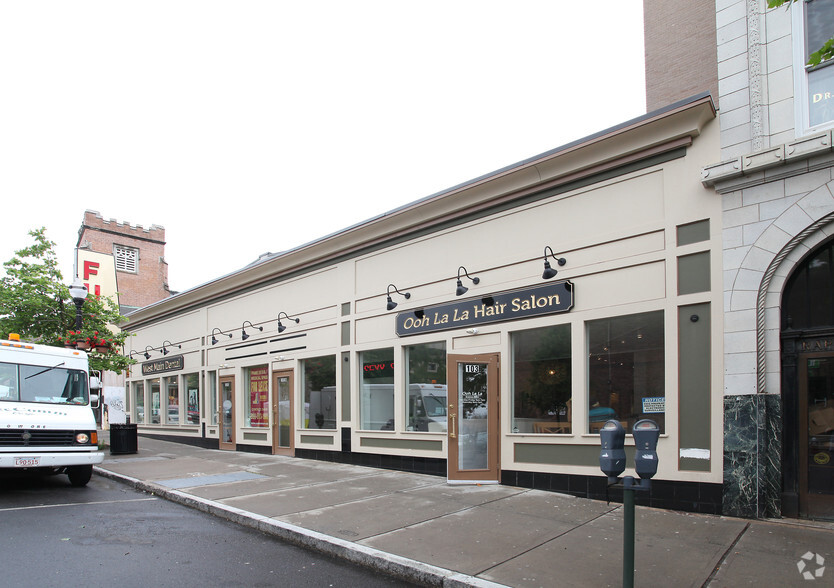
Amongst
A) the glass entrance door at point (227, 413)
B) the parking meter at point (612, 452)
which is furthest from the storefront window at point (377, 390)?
the parking meter at point (612, 452)

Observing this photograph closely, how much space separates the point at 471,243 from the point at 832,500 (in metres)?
6.43

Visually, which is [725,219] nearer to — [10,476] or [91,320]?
[10,476]

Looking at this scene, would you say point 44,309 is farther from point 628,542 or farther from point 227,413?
point 628,542

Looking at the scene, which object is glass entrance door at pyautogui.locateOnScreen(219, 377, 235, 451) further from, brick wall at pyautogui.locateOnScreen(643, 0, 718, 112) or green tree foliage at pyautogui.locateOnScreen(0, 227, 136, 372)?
brick wall at pyautogui.locateOnScreen(643, 0, 718, 112)

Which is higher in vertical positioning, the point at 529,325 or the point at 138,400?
the point at 529,325

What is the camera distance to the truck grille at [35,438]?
9009mm

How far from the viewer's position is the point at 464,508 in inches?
308

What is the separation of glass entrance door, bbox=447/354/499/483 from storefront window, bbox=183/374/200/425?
11830 mm

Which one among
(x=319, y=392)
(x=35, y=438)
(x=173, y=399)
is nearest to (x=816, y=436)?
(x=319, y=392)

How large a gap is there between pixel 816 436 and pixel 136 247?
40.1 meters

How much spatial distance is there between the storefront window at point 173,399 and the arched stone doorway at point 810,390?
18.6 metres

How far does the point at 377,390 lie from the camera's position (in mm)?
12461

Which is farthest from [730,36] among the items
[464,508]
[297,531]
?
[297,531]

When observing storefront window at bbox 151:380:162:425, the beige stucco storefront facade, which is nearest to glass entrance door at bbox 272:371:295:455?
the beige stucco storefront facade
